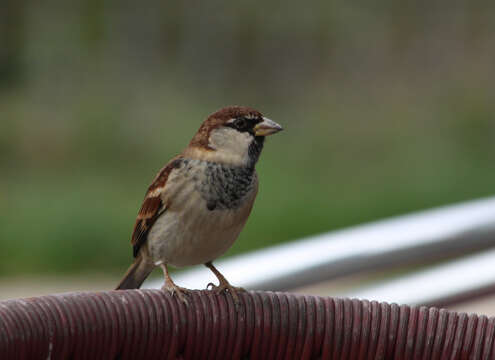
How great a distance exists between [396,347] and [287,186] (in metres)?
3.93

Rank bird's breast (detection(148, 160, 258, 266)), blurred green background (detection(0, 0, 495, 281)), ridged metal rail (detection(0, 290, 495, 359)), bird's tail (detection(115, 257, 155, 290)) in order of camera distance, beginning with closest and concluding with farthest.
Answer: ridged metal rail (detection(0, 290, 495, 359)) → bird's breast (detection(148, 160, 258, 266)) → bird's tail (detection(115, 257, 155, 290)) → blurred green background (detection(0, 0, 495, 281))

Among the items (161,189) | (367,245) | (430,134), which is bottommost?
(430,134)

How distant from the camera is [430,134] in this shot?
5.96 metres

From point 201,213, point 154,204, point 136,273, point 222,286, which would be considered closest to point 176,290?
point 222,286

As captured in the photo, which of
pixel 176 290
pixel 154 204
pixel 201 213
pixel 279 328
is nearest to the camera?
pixel 279 328

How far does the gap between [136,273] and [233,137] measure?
0.37 m

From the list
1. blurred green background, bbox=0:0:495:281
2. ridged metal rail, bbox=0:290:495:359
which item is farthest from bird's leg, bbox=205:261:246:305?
blurred green background, bbox=0:0:495:281

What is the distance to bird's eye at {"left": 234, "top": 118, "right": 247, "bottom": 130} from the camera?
5.96 ft

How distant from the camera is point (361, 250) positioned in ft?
6.37

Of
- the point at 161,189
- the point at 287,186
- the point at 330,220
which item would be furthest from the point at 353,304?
the point at 287,186

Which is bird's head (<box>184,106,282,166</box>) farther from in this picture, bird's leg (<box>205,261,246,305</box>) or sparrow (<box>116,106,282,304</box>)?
bird's leg (<box>205,261,246,305</box>)

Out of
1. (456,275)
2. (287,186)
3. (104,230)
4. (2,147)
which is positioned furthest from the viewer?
(2,147)

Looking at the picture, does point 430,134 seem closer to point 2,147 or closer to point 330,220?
point 330,220

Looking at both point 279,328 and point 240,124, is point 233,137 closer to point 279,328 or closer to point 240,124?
point 240,124
